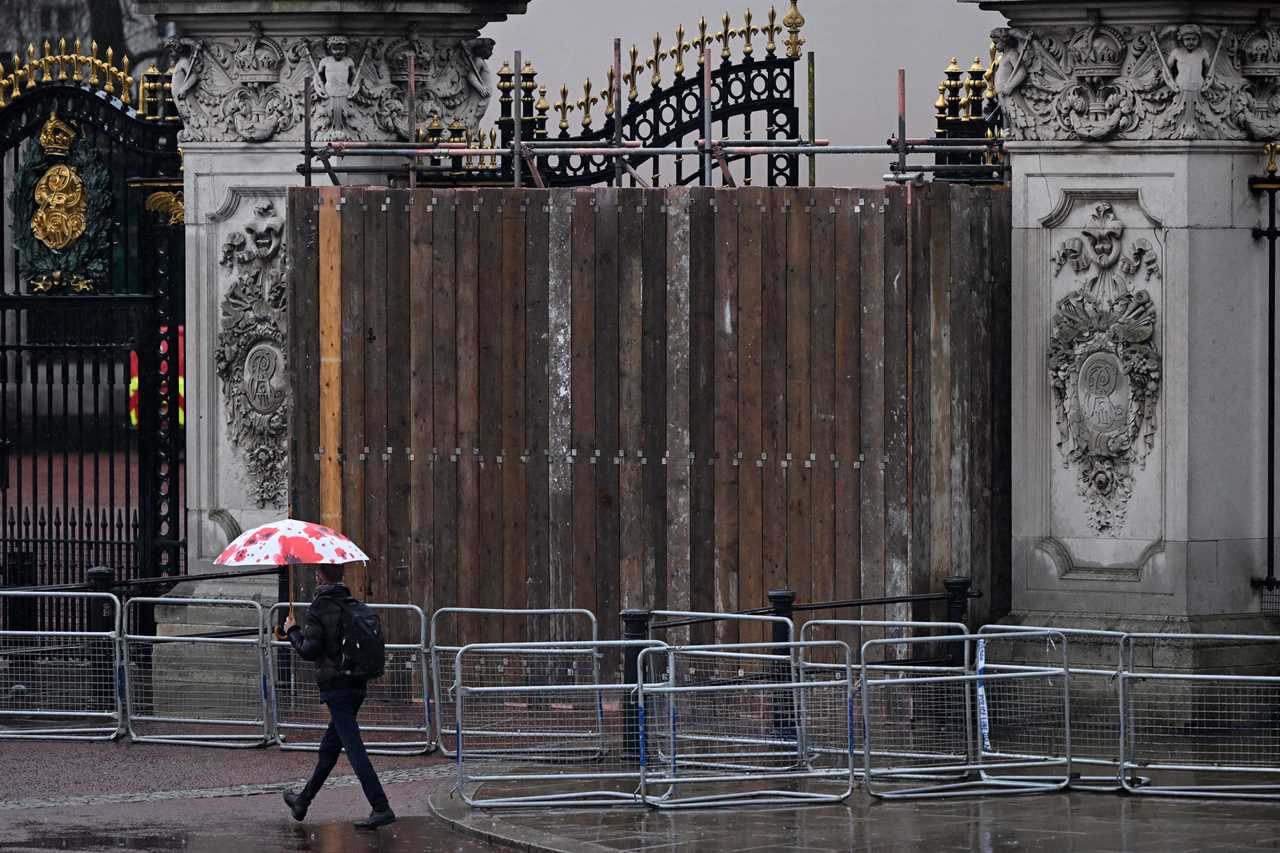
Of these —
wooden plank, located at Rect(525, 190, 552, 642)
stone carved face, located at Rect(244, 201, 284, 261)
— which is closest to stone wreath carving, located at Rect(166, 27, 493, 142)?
stone carved face, located at Rect(244, 201, 284, 261)

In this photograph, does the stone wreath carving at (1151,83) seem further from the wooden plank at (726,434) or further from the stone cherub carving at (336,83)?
the stone cherub carving at (336,83)

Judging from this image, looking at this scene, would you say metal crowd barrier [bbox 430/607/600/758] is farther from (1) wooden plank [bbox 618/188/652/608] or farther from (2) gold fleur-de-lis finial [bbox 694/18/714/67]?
(2) gold fleur-de-lis finial [bbox 694/18/714/67]

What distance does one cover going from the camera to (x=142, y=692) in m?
19.0

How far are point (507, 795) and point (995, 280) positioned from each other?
5.02 m

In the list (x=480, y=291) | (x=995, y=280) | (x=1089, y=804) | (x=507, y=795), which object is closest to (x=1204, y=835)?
(x=1089, y=804)

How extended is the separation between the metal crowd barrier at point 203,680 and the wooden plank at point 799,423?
3.39 meters

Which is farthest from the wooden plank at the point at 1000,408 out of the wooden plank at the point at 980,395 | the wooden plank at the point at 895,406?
the wooden plank at the point at 895,406

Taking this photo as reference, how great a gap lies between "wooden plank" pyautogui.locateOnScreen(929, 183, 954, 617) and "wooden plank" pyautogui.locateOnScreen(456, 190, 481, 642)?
2.97 metres

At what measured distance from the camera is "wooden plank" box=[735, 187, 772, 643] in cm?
1783

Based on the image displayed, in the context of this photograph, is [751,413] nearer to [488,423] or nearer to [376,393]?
[488,423]

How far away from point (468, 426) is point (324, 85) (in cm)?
280

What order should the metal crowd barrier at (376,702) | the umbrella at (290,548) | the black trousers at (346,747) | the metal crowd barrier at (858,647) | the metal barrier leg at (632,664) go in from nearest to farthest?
the black trousers at (346,747)
the umbrella at (290,548)
the metal crowd barrier at (858,647)
the metal barrier leg at (632,664)
the metal crowd barrier at (376,702)

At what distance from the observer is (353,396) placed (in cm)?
1855

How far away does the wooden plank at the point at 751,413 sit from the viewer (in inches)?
702
